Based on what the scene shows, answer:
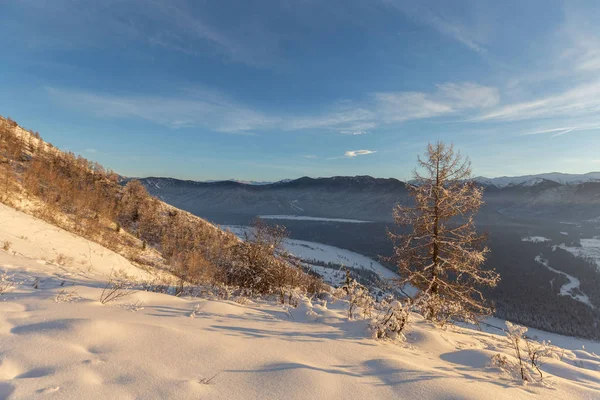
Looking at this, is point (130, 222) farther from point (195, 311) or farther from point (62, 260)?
point (195, 311)

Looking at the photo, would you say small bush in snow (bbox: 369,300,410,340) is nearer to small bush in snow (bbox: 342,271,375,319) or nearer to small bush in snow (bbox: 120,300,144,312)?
small bush in snow (bbox: 342,271,375,319)

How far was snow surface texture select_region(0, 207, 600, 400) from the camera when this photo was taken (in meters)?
2.11

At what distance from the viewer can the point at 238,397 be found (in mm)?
2092

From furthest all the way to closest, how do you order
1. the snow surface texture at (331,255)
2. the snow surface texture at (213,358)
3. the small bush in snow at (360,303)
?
the snow surface texture at (331,255) < the small bush in snow at (360,303) < the snow surface texture at (213,358)

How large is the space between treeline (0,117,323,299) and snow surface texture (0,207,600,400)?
2847 millimetres

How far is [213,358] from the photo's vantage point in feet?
8.59

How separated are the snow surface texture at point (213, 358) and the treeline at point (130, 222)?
2.85 meters

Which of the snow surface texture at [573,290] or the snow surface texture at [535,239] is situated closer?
the snow surface texture at [573,290]

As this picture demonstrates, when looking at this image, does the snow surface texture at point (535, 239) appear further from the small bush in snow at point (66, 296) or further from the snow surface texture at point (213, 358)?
the small bush in snow at point (66, 296)

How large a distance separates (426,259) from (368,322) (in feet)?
20.9

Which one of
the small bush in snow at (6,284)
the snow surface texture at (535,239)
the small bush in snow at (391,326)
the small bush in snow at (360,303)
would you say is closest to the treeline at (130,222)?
the small bush in snow at (360,303)

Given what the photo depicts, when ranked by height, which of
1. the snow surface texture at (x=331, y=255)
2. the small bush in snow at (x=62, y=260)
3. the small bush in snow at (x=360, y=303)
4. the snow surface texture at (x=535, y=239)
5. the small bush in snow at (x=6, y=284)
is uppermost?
the small bush in snow at (x=6, y=284)

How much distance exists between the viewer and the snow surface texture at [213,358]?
6.91 ft

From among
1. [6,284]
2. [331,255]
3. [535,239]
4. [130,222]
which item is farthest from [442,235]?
[535,239]
